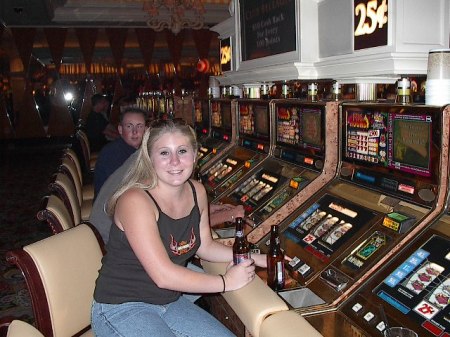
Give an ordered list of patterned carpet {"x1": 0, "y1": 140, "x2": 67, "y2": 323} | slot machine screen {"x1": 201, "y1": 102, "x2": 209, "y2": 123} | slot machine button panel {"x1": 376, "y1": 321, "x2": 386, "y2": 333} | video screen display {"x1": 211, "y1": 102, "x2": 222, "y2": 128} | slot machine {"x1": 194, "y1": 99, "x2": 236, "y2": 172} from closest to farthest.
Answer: slot machine button panel {"x1": 376, "y1": 321, "x2": 386, "y2": 333} < patterned carpet {"x1": 0, "y1": 140, "x2": 67, "y2": 323} < slot machine {"x1": 194, "y1": 99, "x2": 236, "y2": 172} < video screen display {"x1": 211, "y1": 102, "x2": 222, "y2": 128} < slot machine screen {"x1": 201, "y1": 102, "x2": 209, "y2": 123}

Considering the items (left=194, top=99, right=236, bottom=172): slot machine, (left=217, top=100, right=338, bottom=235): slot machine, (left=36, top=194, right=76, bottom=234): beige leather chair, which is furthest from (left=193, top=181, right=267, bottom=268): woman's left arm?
(left=194, top=99, right=236, bottom=172): slot machine

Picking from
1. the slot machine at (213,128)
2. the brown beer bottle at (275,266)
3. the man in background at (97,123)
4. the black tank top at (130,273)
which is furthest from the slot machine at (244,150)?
the man in background at (97,123)

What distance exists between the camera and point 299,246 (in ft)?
7.45

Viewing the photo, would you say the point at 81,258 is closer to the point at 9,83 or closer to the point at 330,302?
the point at 330,302

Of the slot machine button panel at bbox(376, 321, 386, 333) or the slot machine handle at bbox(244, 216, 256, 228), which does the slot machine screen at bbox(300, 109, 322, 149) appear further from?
the slot machine button panel at bbox(376, 321, 386, 333)

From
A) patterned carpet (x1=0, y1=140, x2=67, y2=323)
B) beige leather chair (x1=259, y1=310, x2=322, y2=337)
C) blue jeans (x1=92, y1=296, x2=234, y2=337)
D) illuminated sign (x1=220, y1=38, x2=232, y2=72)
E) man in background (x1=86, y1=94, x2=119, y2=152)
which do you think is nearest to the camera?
beige leather chair (x1=259, y1=310, x2=322, y2=337)

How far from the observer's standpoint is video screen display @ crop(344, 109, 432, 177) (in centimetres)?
191

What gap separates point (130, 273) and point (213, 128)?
3154 mm

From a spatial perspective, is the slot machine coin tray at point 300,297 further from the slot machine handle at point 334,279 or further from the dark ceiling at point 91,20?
the dark ceiling at point 91,20

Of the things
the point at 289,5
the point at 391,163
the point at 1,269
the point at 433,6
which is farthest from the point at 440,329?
the point at 1,269

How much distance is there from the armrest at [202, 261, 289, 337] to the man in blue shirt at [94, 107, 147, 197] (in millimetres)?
1997

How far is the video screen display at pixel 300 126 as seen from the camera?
2.74 m

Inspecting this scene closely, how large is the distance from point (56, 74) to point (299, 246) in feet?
40.5

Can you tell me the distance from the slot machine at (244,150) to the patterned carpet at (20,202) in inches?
63.4
